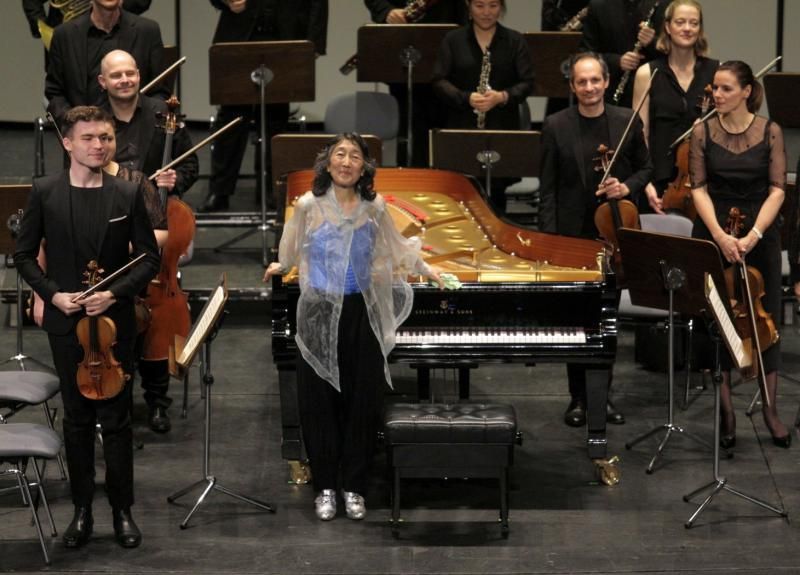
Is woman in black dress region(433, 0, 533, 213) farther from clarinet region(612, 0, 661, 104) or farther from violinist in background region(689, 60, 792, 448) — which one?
violinist in background region(689, 60, 792, 448)

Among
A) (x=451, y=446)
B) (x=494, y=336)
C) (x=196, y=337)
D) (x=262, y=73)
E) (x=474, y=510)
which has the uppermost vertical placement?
(x=262, y=73)

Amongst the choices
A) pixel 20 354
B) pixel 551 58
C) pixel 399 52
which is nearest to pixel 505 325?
pixel 20 354

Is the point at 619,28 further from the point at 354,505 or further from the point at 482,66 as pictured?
the point at 354,505

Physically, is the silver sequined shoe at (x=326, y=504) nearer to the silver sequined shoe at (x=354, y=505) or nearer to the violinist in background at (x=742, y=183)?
the silver sequined shoe at (x=354, y=505)

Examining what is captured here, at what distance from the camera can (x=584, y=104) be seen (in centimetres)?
732

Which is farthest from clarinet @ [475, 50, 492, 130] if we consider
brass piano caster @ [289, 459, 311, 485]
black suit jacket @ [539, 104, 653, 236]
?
brass piano caster @ [289, 459, 311, 485]

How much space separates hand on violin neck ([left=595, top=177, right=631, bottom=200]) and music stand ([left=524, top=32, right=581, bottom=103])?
2275 mm

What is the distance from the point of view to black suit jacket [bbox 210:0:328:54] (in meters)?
9.63

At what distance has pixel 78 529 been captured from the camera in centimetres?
609

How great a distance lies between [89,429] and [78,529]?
1.28 feet

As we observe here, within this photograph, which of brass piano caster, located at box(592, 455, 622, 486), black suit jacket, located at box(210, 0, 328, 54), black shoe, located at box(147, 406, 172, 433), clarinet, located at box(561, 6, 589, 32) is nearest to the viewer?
brass piano caster, located at box(592, 455, 622, 486)

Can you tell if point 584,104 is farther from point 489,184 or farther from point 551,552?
→ point 551,552

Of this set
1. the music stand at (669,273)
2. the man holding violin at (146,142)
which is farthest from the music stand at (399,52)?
the music stand at (669,273)

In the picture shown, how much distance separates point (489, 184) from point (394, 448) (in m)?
3.00
